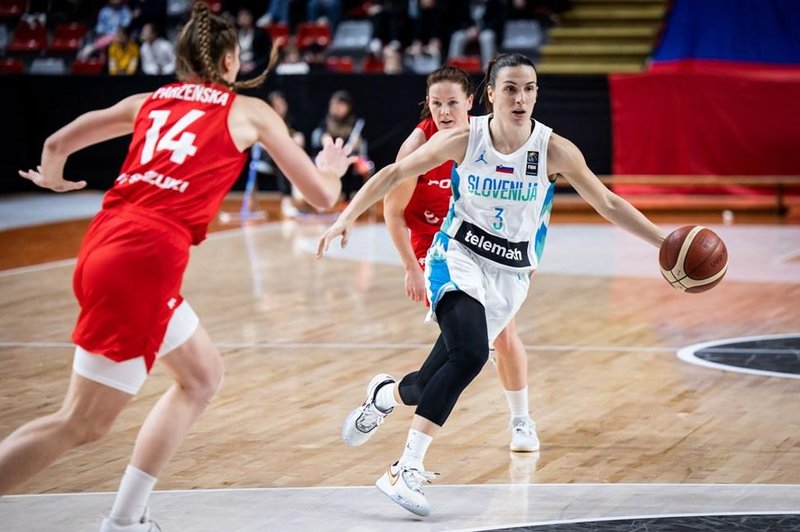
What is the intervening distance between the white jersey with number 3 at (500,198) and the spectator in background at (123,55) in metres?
14.9

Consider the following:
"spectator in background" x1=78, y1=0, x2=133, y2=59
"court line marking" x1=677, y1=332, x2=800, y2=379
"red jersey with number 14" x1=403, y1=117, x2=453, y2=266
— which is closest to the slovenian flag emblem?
"red jersey with number 14" x1=403, y1=117, x2=453, y2=266

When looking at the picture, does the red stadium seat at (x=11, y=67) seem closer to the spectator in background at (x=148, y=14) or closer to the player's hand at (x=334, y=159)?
the spectator in background at (x=148, y=14)

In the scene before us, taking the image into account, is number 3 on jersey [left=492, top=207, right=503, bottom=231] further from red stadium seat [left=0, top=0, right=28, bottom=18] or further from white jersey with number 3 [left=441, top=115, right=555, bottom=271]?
red stadium seat [left=0, top=0, right=28, bottom=18]

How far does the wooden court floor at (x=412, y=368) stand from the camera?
5.61 metres

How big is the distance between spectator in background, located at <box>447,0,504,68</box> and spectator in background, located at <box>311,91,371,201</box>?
2.19 m

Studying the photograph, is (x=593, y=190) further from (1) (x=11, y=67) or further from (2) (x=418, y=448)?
(1) (x=11, y=67)

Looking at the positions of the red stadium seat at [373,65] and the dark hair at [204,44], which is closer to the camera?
the dark hair at [204,44]

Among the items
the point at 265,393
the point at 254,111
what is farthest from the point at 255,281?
the point at 254,111

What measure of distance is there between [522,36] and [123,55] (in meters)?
5.95

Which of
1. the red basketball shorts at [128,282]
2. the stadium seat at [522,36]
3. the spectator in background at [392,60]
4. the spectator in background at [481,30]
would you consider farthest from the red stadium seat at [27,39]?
the red basketball shorts at [128,282]

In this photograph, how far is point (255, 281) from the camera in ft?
37.7

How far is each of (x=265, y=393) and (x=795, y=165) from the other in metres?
10.9

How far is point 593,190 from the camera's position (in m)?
5.06

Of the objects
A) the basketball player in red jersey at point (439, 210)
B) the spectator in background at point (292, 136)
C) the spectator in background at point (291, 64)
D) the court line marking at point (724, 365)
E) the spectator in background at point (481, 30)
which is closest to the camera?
the basketball player in red jersey at point (439, 210)
